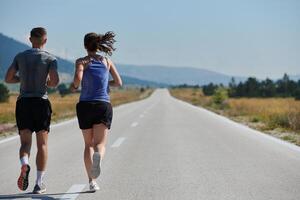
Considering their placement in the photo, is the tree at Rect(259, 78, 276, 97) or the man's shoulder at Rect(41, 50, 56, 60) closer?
the man's shoulder at Rect(41, 50, 56, 60)

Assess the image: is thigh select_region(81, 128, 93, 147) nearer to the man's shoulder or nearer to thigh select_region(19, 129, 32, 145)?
thigh select_region(19, 129, 32, 145)

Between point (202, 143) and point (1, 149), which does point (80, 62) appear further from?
point (202, 143)

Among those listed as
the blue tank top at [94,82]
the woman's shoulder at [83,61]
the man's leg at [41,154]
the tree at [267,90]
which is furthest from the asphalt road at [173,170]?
the tree at [267,90]

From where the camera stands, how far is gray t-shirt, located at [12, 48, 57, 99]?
20.2ft

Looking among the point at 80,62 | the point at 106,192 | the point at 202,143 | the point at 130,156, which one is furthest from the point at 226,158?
the point at 80,62

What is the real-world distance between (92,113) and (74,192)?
3.54 feet

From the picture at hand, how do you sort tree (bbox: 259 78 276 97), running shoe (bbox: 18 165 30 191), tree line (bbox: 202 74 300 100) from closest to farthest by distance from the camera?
running shoe (bbox: 18 165 30 191), tree (bbox: 259 78 276 97), tree line (bbox: 202 74 300 100)

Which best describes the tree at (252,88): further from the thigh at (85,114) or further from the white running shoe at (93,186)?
the thigh at (85,114)

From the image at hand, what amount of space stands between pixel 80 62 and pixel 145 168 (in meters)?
2.85

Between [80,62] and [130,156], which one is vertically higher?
[80,62]

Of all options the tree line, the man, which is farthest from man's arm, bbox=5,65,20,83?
the tree line

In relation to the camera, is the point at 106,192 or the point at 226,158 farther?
the point at 226,158

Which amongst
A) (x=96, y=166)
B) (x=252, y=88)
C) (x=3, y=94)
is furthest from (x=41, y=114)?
(x=252, y=88)

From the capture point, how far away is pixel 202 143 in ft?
40.7
